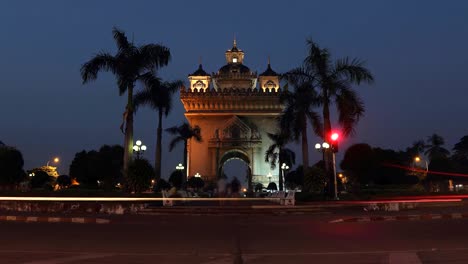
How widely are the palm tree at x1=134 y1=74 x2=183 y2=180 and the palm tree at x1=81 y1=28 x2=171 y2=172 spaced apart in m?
0.83

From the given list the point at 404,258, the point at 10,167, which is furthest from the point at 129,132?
the point at 10,167

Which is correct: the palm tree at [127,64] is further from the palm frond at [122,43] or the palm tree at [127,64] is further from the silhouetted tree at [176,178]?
the silhouetted tree at [176,178]

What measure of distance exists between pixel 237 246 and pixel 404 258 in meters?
3.25

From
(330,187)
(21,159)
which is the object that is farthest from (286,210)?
(21,159)

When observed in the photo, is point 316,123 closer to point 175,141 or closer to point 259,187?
point 175,141

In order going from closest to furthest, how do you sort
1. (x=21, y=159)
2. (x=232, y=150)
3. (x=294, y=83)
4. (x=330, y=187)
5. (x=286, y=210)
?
1. (x=286, y=210)
2. (x=330, y=187)
3. (x=294, y=83)
4. (x=21, y=159)
5. (x=232, y=150)

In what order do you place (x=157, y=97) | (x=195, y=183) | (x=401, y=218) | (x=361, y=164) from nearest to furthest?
1. (x=401, y=218)
2. (x=157, y=97)
3. (x=361, y=164)
4. (x=195, y=183)

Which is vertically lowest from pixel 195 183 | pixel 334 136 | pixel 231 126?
pixel 195 183

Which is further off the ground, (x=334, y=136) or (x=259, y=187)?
(x=334, y=136)

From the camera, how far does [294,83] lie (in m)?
27.3

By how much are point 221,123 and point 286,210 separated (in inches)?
1699

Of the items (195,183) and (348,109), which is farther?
(195,183)

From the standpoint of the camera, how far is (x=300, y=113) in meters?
28.8

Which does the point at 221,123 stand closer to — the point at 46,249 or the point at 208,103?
the point at 208,103
